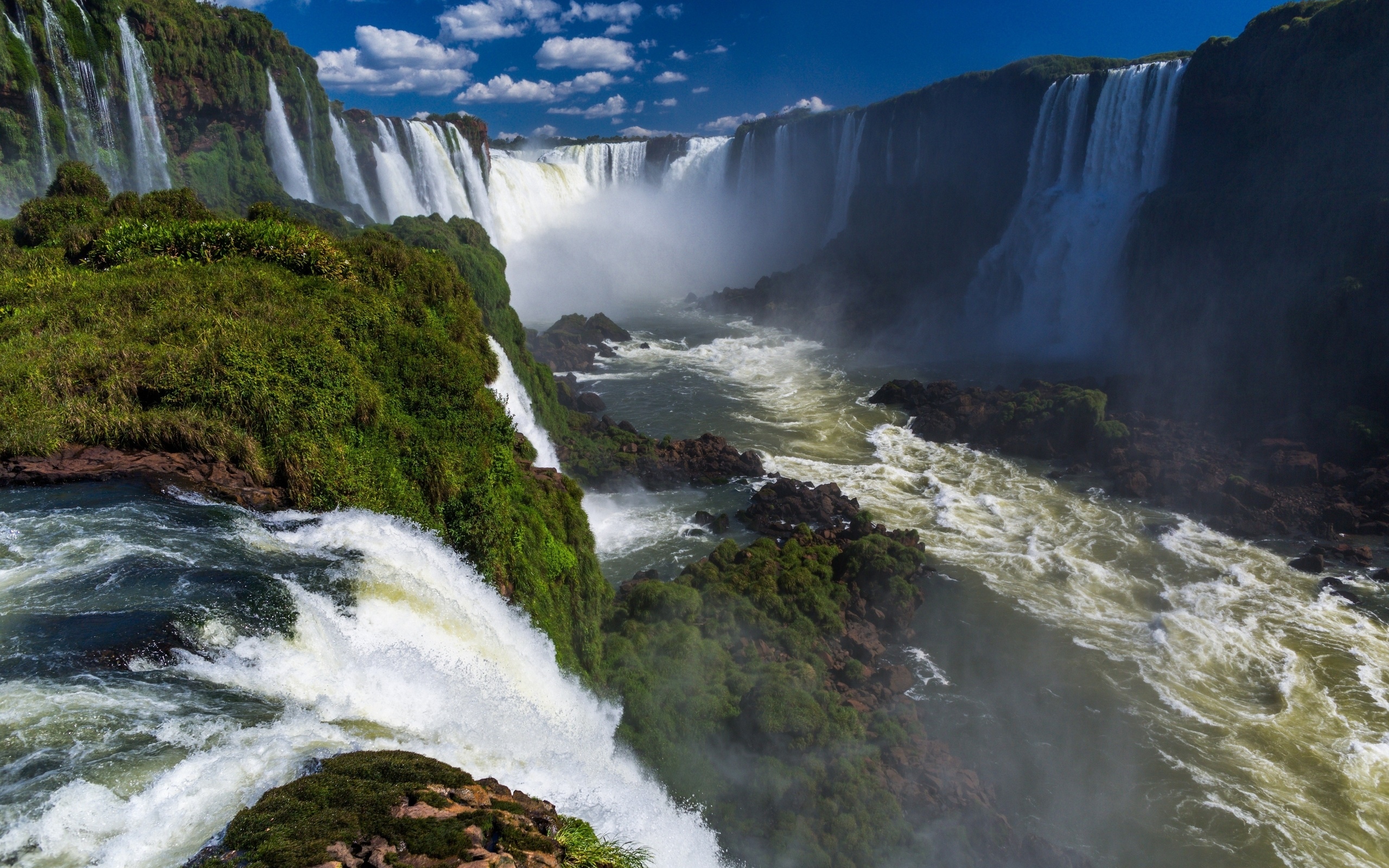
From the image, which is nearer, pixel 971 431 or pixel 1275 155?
pixel 971 431

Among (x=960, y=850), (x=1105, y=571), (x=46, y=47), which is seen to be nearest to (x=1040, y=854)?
(x=960, y=850)

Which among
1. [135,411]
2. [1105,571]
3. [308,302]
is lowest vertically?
[1105,571]

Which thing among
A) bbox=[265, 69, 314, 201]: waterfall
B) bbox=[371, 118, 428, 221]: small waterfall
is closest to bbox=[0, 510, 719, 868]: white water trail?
bbox=[265, 69, 314, 201]: waterfall

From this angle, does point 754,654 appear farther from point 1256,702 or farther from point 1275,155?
point 1275,155

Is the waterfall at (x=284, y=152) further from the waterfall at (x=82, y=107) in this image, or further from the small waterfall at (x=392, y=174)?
A: the waterfall at (x=82, y=107)

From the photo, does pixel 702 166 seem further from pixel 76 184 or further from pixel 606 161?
pixel 76 184

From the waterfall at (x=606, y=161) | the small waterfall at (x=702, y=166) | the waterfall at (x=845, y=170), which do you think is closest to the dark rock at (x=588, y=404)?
the waterfall at (x=845, y=170)

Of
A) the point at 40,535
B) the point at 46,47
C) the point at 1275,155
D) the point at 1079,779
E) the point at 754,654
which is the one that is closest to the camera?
the point at 40,535

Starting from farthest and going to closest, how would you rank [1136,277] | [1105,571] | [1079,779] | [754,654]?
[1136,277], [1105,571], [754,654], [1079,779]
